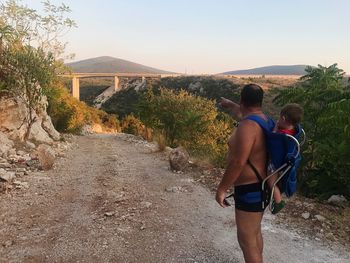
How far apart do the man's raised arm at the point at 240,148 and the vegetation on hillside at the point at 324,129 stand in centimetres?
373

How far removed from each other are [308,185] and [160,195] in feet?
10.4

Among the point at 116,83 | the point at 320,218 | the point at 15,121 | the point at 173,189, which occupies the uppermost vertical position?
the point at 116,83

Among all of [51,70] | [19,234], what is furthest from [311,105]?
[51,70]

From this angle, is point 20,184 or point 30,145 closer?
point 20,184

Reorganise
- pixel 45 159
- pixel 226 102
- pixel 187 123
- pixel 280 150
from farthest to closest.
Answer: pixel 187 123
pixel 45 159
pixel 226 102
pixel 280 150

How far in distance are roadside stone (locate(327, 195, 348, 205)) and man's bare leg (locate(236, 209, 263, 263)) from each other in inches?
148

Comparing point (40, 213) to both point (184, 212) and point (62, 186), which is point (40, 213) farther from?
point (184, 212)

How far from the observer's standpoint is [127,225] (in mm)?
5531

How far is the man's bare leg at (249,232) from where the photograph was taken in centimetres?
317

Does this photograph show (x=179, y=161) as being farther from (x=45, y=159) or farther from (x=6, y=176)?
(x=6, y=176)

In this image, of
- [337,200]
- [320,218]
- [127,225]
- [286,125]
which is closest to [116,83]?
[337,200]

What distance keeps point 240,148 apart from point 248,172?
28cm

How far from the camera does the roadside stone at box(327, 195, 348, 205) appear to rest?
21.0ft

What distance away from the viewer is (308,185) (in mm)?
7750
